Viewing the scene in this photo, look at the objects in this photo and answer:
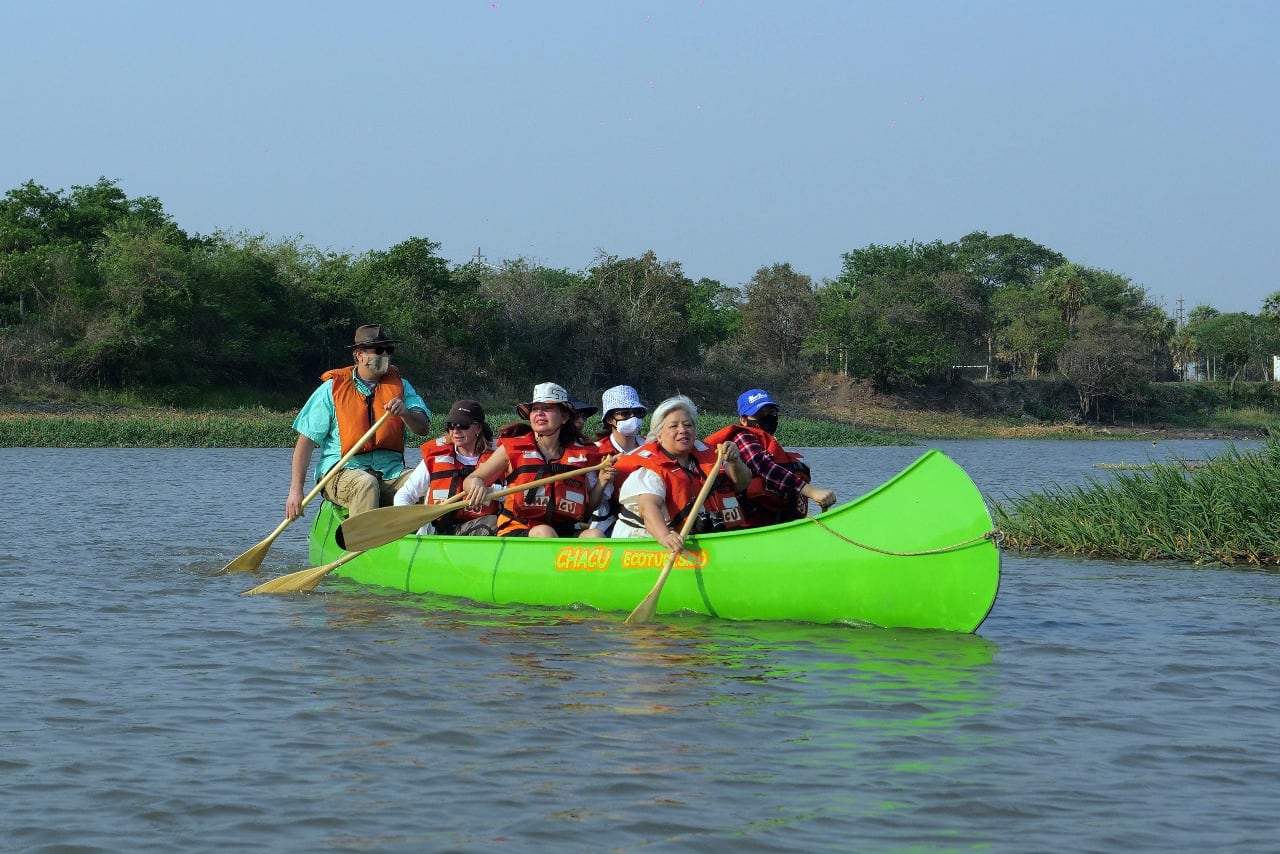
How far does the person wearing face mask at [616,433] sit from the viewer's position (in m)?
8.31

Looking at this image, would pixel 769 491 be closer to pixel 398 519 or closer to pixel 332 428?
pixel 398 519

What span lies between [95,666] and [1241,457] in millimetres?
9021

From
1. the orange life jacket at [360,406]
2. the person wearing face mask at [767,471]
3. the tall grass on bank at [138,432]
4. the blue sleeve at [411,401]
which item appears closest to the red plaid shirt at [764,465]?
the person wearing face mask at [767,471]

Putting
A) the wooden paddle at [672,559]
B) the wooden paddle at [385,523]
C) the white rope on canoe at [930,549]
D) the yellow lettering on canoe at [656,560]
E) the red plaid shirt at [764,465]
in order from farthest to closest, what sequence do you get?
the wooden paddle at [385,523] < the red plaid shirt at [764,465] < the yellow lettering on canoe at [656,560] < the wooden paddle at [672,559] < the white rope on canoe at [930,549]

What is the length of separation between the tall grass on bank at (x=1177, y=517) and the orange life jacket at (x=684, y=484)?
16.1ft

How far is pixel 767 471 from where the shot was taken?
791cm

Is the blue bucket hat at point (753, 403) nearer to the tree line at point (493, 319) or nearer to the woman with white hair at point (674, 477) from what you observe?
the woman with white hair at point (674, 477)

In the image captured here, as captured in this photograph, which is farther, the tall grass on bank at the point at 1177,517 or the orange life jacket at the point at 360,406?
the tall grass on bank at the point at 1177,517

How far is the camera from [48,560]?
11141 mm

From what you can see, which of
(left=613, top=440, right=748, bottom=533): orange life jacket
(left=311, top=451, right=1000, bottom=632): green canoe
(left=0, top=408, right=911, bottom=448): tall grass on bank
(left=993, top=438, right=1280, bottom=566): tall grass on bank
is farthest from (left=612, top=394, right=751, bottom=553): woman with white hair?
(left=0, top=408, right=911, bottom=448): tall grass on bank

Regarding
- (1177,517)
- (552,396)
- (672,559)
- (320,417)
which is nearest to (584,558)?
(672,559)

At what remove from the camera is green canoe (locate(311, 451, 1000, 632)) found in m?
7.01

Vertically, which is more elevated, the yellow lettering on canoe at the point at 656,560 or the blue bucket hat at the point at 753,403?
Result: the blue bucket hat at the point at 753,403

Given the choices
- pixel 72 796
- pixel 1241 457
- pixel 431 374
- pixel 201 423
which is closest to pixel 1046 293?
pixel 431 374
